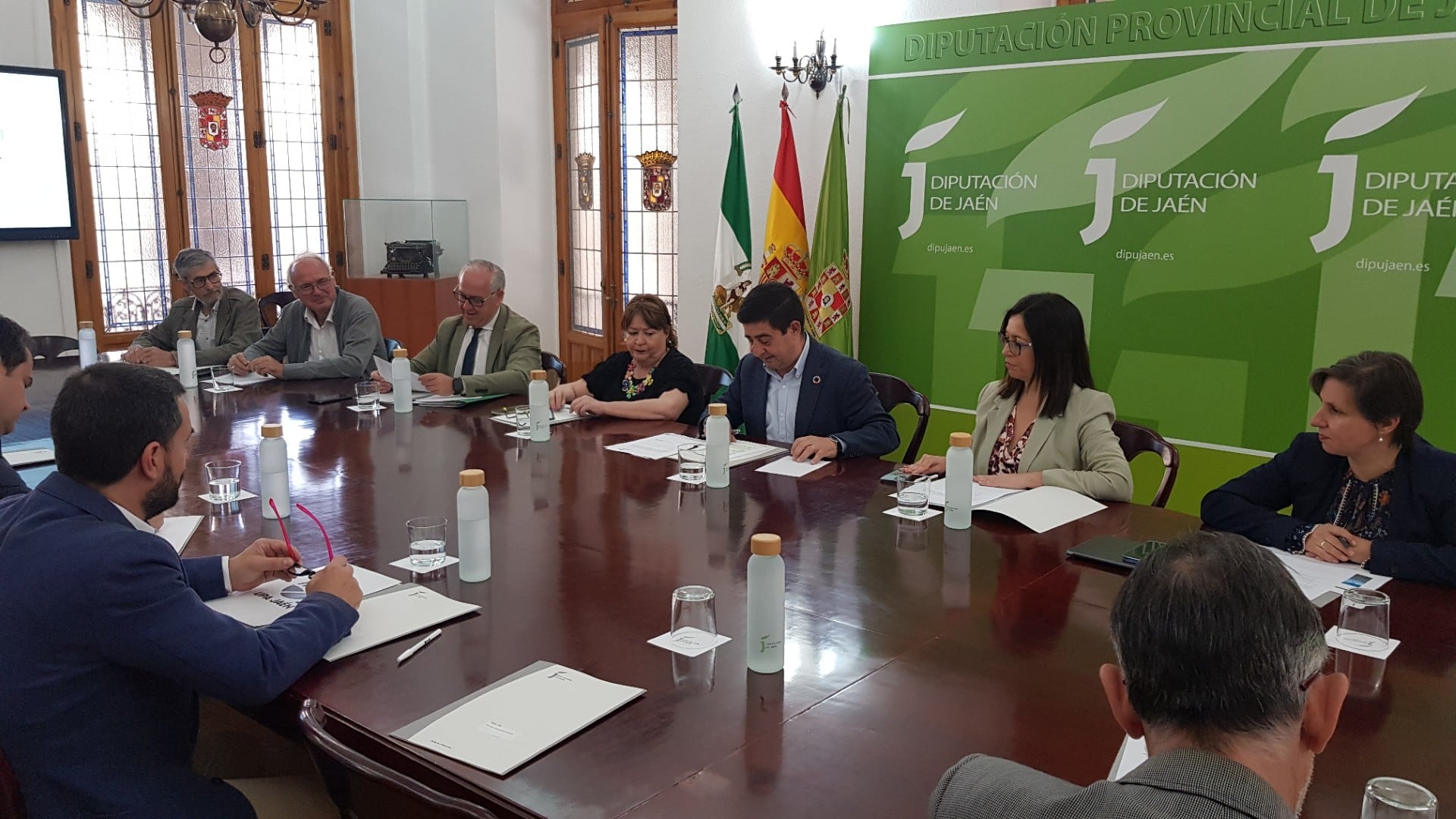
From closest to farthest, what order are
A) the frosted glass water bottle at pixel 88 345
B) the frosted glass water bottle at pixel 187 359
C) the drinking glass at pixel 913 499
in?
the drinking glass at pixel 913 499 → the frosted glass water bottle at pixel 187 359 → the frosted glass water bottle at pixel 88 345

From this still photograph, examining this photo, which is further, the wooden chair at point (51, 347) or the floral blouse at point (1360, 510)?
the wooden chair at point (51, 347)

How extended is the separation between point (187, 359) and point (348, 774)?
151 inches

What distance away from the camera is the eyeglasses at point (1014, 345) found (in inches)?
128

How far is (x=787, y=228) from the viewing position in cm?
554

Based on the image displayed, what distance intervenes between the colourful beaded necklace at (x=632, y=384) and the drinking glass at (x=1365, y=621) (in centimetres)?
267

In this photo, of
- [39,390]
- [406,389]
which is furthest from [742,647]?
[39,390]

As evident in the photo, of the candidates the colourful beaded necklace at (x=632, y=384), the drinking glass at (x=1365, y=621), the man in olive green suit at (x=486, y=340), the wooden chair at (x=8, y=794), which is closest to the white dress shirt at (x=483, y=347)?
the man in olive green suit at (x=486, y=340)

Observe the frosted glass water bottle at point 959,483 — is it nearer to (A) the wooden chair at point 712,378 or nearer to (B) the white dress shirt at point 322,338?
(A) the wooden chair at point 712,378

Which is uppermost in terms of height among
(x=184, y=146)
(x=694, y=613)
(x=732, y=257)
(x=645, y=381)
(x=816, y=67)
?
(x=816, y=67)

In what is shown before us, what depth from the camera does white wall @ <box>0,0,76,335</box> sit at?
6461 mm

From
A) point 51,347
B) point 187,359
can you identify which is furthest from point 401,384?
point 51,347

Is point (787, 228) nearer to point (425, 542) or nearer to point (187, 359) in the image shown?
point (187, 359)

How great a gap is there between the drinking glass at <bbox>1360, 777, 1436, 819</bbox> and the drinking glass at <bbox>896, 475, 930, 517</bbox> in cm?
146

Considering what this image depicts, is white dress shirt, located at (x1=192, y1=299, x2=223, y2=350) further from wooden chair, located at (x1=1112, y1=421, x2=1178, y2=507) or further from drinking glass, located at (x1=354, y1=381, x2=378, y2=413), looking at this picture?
wooden chair, located at (x1=1112, y1=421, x2=1178, y2=507)
